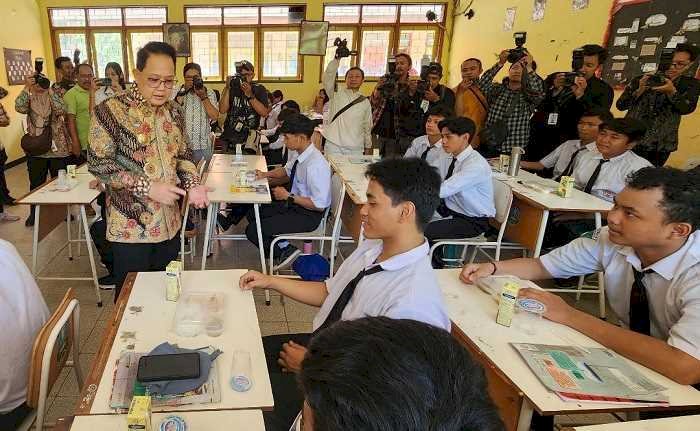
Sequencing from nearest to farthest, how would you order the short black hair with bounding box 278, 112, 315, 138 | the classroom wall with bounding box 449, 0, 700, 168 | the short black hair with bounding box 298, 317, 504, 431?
the short black hair with bounding box 298, 317, 504, 431 < the short black hair with bounding box 278, 112, 315, 138 < the classroom wall with bounding box 449, 0, 700, 168

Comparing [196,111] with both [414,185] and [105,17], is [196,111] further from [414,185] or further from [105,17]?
[105,17]

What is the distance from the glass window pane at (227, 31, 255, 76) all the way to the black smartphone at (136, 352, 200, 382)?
A: 30.7 feet

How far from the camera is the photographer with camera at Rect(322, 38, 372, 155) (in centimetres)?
498

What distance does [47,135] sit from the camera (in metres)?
4.33

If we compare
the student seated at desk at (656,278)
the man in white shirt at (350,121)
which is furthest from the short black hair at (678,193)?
the man in white shirt at (350,121)

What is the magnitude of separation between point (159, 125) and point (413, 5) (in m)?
8.98

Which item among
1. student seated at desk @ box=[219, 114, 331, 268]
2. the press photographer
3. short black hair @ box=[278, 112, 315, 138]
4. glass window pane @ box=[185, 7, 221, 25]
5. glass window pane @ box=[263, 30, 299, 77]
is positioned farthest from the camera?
glass window pane @ box=[263, 30, 299, 77]

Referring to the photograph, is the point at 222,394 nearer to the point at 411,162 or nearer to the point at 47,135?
the point at 411,162

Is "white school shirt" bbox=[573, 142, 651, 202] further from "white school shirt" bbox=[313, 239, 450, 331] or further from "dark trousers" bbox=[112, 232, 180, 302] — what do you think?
→ "dark trousers" bbox=[112, 232, 180, 302]

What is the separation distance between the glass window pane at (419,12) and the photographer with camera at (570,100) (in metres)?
5.62

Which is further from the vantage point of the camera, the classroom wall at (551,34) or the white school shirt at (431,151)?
the classroom wall at (551,34)

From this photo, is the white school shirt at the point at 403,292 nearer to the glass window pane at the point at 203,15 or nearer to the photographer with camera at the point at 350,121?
the photographer with camera at the point at 350,121

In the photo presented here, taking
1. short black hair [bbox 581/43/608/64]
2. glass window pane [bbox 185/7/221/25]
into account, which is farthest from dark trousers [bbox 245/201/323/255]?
glass window pane [bbox 185/7/221/25]

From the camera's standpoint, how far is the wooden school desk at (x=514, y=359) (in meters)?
1.19
